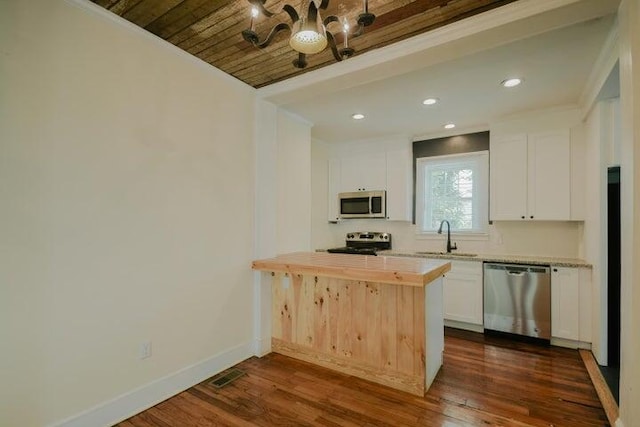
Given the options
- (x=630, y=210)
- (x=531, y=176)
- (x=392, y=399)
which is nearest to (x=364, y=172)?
(x=531, y=176)

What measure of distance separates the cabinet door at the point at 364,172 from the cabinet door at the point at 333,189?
8 cm

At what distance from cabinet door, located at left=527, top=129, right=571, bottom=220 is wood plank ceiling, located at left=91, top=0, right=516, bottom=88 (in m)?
2.27

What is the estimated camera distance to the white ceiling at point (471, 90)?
2.27 metres

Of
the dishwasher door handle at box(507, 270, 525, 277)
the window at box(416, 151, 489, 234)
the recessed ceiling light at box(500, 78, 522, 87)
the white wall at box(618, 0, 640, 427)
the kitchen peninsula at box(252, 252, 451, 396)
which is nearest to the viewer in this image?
the white wall at box(618, 0, 640, 427)

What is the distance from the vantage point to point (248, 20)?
80.4 inches

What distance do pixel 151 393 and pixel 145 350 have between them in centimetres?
31

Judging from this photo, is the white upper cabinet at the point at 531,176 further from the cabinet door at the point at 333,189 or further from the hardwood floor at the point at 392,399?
the cabinet door at the point at 333,189

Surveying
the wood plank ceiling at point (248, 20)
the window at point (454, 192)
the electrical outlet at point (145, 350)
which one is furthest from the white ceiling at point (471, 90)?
the electrical outlet at point (145, 350)

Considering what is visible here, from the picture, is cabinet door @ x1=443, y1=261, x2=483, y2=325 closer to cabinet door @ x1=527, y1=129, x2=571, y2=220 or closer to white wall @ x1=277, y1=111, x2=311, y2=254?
cabinet door @ x1=527, y1=129, x2=571, y2=220

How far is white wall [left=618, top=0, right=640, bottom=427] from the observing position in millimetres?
1622

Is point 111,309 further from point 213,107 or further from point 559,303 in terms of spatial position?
point 559,303

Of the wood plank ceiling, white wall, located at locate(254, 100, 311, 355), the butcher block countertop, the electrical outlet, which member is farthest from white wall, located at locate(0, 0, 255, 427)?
the butcher block countertop

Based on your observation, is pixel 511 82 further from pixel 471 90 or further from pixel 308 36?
pixel 308 36

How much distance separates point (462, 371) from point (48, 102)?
11.5ft
